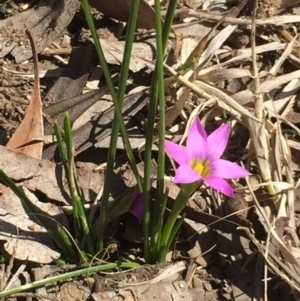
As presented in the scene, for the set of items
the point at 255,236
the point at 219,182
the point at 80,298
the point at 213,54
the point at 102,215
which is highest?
the point at 213,54

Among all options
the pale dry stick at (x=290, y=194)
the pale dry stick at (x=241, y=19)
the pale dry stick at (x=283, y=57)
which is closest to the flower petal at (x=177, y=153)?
the pale dry stick at (x=290, y=194)

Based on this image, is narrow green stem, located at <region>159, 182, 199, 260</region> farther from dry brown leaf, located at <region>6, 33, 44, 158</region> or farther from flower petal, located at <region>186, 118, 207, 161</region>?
dry brown leaf, located at <region>6, 33, 44, 158</region>

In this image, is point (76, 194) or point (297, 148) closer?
point (76, 194)

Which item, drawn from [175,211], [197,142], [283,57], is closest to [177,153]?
[197,142]

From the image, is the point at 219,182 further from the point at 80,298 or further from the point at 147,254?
the point at 80,298

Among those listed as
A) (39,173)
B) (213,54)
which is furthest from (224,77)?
(39,173)

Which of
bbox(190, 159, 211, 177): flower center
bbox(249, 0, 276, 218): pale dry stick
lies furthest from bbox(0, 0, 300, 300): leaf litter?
bbox(190, 159, 211, 177): flower center

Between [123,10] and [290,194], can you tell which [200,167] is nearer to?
[290,194]
